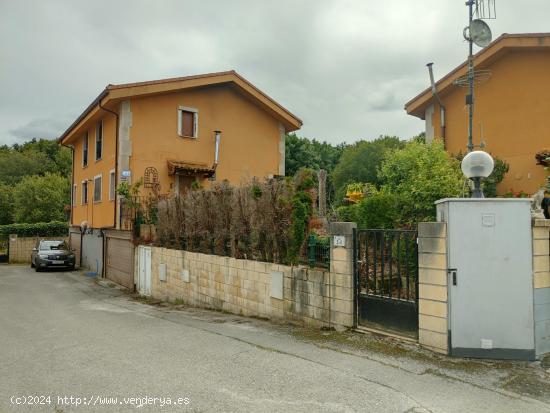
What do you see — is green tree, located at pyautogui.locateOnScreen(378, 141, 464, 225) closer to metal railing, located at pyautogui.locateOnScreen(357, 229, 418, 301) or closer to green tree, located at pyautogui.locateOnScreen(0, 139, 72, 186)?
metal railing, located at pyautogui.locateOnScreen(357, 229, 418, 301)

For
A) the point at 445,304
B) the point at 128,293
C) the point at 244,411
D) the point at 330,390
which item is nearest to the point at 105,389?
the point at 244,411

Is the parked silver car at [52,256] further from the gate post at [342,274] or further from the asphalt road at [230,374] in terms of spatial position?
the gate post at [342,274]

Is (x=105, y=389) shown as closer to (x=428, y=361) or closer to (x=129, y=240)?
(x=428, y=361)

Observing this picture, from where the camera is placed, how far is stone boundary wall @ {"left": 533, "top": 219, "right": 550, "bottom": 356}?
517 centimetres

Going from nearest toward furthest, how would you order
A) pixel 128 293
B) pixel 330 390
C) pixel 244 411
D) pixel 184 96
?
pixel 244 411 → pixel 330 390 → pixel 128 293 → pixel 184 96

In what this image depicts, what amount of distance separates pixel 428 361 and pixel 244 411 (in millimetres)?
2466

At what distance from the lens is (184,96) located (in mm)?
17375

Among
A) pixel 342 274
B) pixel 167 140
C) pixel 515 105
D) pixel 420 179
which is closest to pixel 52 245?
pixel 167 140

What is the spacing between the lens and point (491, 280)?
517 centimetres

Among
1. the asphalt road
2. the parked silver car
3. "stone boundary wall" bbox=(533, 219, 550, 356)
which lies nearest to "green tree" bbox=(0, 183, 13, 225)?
the parked silver car

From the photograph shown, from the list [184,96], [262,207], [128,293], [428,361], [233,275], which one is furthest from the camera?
[184,96]

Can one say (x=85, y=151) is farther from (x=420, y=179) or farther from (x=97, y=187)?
(x=420, y=179)

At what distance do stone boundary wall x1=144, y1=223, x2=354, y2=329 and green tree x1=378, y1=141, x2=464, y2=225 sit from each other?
107 inches

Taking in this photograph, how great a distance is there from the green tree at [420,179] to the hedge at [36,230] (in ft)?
78.7
